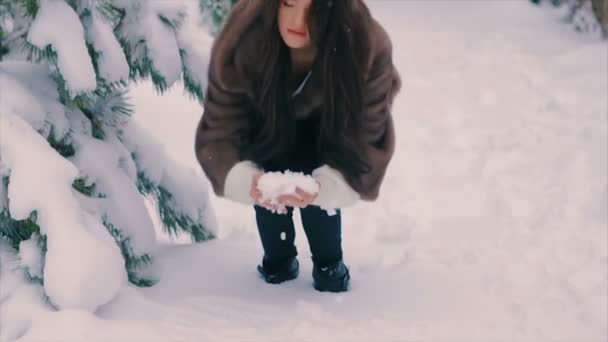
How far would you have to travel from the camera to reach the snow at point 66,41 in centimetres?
195

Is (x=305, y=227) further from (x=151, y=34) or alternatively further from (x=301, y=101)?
(x=151, y=34)

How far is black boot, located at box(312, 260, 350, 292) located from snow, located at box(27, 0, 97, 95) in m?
1.02

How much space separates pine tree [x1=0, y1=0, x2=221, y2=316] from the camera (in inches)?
74.3

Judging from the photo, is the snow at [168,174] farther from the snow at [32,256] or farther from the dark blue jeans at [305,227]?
the snow at [32,256]

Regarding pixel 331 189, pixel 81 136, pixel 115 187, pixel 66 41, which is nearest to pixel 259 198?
pixel 331 189

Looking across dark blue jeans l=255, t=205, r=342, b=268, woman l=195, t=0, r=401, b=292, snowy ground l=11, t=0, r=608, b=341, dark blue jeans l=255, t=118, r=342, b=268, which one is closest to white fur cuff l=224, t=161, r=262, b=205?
woman l=195, t=0, r=401, b=292

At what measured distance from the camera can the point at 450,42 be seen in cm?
611

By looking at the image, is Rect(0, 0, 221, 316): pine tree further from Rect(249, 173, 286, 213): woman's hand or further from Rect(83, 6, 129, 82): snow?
Rect(249, 173, 286, 213): woman's hand

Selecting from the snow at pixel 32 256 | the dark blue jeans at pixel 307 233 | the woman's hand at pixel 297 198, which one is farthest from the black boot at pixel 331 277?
the snow at pixel 32 256

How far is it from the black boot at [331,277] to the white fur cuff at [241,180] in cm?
46

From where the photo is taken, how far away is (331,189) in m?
2.19

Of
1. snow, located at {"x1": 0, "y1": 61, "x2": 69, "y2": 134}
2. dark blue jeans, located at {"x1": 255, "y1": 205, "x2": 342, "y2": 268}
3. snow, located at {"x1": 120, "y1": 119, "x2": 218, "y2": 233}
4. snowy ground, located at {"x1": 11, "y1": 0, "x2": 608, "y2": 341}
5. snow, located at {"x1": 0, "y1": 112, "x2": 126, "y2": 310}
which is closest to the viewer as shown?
snow, located at {"x1": 0, "y1": 112, "x2": 126, "y2": 310}

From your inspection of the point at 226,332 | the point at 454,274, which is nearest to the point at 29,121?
the point at 226,332

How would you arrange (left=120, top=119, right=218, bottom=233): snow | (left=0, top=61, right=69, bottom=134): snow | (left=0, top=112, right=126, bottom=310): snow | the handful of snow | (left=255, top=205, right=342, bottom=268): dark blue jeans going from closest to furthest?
(left=0, top=112, right=126, bottom=310): snow → (left=0, top=61, right=69, bottom=134): snow → the handful of snow → (left=255, top=205, right=342, bottom=268): dark blue jeans → (left=120, top=119, right=218, bottom=233): snow
